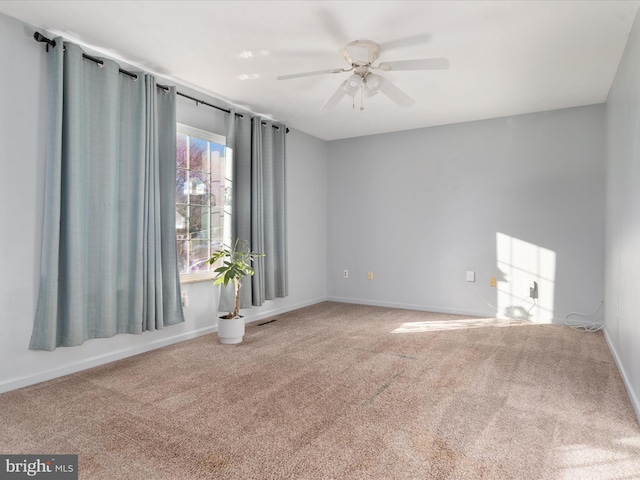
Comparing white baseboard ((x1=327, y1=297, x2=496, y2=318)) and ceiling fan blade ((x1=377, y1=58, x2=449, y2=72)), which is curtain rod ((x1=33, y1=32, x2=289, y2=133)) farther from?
white baseboard ((x1=327, y1=297, x2=496, y2=318))

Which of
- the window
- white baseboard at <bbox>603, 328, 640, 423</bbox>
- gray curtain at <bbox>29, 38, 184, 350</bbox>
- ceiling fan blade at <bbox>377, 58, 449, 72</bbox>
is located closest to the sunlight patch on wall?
white baseboard at <bbox>603, 328, 640, 423</bbox>

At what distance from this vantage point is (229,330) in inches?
146

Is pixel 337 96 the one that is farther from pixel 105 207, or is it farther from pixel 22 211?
pixel 22 211

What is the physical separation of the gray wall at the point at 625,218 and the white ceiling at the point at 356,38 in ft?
0.98

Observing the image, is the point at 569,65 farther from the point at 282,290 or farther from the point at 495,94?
the point at 282,290

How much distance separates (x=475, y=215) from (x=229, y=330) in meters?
3.28

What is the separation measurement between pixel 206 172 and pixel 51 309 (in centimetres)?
196

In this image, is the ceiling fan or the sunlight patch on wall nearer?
the ceiling fan

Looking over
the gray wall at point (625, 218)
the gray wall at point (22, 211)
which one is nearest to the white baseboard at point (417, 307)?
the gray wall at point (625, 218)

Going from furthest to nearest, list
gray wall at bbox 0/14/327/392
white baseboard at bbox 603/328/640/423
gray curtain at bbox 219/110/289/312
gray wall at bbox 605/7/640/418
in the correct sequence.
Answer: gray curtain at bbox 219/110/289/312 < gray wall at bbox 0/14/327/392 < gray wall at bbox 605/7/640/418 < white baseboard at bbox 603/328/640/423

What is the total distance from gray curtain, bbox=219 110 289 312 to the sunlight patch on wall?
2636 mm

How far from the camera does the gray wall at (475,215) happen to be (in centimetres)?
442

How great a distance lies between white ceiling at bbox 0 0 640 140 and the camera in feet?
8.23

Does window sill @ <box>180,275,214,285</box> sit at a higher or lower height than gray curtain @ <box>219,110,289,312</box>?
lower
